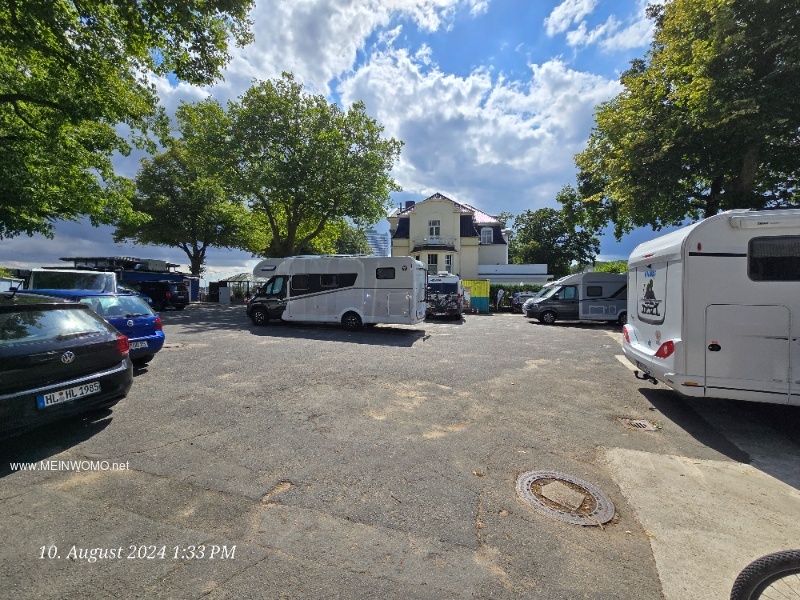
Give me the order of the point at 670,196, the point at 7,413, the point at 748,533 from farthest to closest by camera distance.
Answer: the point at 670,196 → the point at 7,413 → the point at 748,533

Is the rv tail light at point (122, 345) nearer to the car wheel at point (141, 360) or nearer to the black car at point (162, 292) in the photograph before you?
the car wheel at point (141, 360)

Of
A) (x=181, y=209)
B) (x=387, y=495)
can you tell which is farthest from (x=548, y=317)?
(x=181, y=209)

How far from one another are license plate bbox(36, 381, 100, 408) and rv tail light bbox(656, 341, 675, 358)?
744 cm

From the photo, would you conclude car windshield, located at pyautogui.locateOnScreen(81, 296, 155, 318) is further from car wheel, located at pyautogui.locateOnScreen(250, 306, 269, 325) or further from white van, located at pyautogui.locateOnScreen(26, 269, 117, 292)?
car wheel, located at pyautogui.locateOnScreen(250, 306, 269, 325)

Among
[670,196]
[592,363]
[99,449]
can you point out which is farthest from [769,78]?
[99,449]

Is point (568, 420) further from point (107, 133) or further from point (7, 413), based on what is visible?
point (107, 133)

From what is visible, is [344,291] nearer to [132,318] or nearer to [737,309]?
[132,318]

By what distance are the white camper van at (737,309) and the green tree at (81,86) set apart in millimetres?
9381

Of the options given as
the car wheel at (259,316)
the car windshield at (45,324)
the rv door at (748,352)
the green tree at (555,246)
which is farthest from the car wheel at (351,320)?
the green tree at (555,246)

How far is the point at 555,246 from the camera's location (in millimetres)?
46531

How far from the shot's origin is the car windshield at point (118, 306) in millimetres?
6480

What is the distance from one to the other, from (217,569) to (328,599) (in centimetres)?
77

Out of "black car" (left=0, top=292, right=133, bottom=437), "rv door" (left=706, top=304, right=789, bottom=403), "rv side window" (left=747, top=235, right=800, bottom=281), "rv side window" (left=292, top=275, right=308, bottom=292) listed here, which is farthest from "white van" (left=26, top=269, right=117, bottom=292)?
"rv side window" (left=747, top=235, right=800, bottom=281)

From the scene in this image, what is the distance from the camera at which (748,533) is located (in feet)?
8.71
